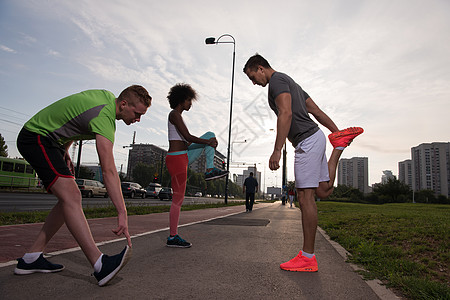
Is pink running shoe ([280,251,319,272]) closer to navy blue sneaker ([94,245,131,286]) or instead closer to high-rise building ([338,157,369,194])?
navy blue sneaker ([94,245,131,286])

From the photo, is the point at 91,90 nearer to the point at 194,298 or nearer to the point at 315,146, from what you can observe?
the point at 194,298

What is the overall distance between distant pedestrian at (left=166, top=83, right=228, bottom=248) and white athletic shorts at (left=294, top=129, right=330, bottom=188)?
5.00 feet

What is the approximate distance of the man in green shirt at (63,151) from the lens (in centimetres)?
213

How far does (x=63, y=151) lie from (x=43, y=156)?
0.99ft

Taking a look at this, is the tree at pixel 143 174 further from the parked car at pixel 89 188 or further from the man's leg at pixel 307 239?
the man's leg at pixel 307 239

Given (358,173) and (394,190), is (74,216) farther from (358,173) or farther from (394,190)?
(358,173)

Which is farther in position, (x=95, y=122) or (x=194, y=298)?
(x=95, y=122)

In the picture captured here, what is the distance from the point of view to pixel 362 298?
7.15 ft

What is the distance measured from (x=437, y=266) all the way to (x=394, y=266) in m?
0.51

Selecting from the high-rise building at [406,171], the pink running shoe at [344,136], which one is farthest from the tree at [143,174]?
the high-rise building at [406,171]

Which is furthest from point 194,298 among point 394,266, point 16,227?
point 16,227

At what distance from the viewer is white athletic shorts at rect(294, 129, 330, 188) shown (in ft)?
9.77

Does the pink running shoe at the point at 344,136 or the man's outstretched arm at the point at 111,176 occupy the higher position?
the pink running shoe at the point at 344,136

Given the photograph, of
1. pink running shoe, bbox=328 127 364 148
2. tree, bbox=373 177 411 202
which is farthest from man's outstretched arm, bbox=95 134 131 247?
tree, bbox=373 177 411 202
